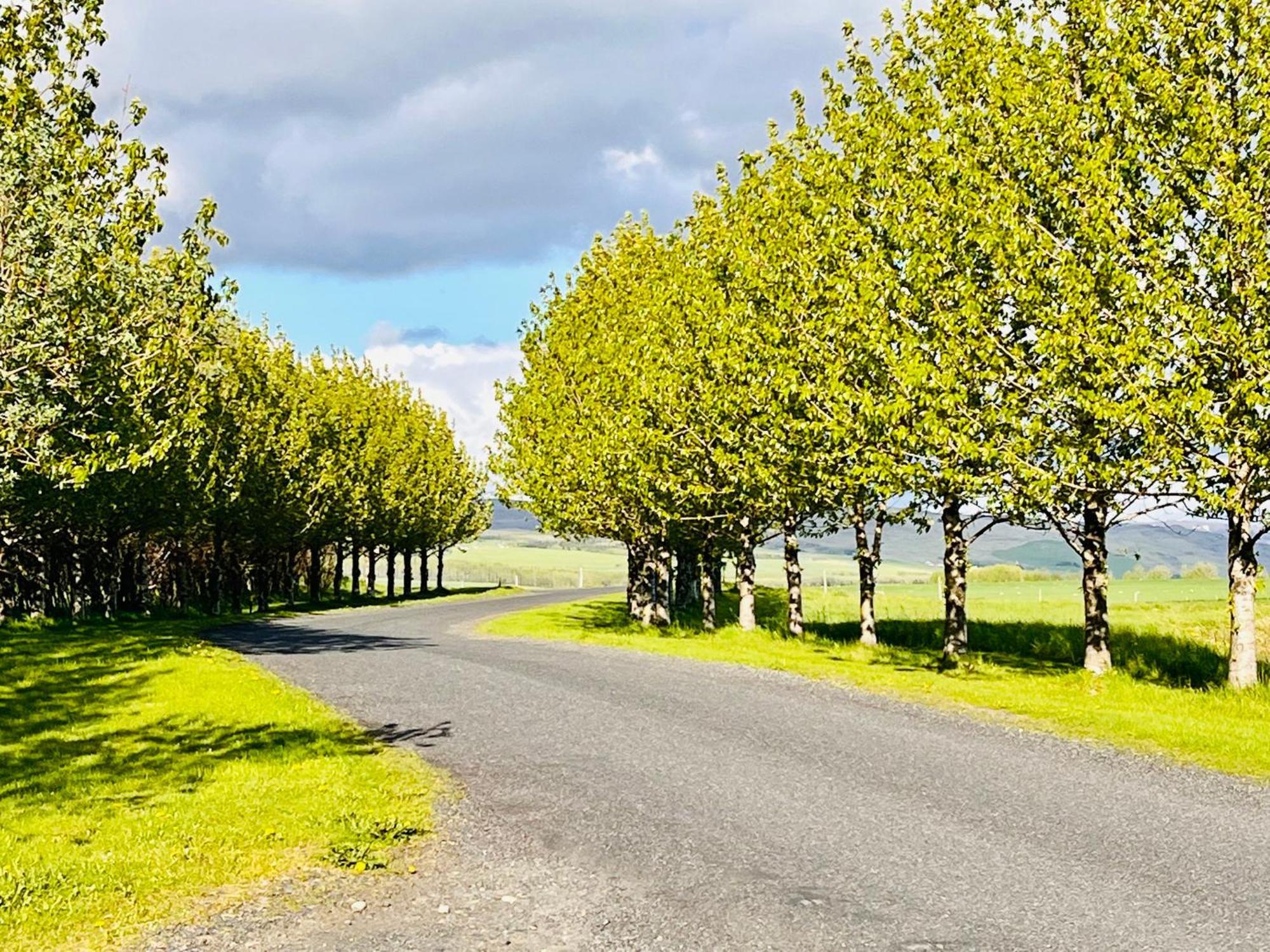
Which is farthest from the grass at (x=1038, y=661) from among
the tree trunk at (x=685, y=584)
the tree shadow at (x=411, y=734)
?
the tree shadow at (x=411, y=734)

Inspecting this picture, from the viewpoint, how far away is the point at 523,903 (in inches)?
335

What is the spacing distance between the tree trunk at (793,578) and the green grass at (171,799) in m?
18.5

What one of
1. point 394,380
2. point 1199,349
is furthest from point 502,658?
point 394,380

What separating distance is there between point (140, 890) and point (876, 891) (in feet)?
20.7

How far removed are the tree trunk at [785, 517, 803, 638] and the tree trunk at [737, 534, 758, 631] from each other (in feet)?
4.30

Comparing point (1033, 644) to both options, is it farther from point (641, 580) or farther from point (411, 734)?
point (411, 734)

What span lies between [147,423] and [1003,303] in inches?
836

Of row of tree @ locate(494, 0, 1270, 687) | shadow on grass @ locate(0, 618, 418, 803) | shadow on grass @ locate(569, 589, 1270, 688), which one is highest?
row of tree @ locate(494, 0, 1270, 687)

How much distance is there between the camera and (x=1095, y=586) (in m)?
24.5

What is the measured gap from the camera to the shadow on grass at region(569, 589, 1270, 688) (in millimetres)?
25656

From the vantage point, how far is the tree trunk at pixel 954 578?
91.0 ft

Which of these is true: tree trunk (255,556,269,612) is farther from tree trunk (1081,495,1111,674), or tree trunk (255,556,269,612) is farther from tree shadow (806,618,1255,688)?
tree trunk (1081,495,1111,674)

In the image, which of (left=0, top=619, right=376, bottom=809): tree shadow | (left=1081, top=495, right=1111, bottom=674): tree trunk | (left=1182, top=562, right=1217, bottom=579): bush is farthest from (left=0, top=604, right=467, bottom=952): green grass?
(left=1182, top=562, right=1217, bottom=579): bush

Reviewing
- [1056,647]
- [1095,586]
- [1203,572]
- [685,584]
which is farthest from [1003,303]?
[1203,572]
